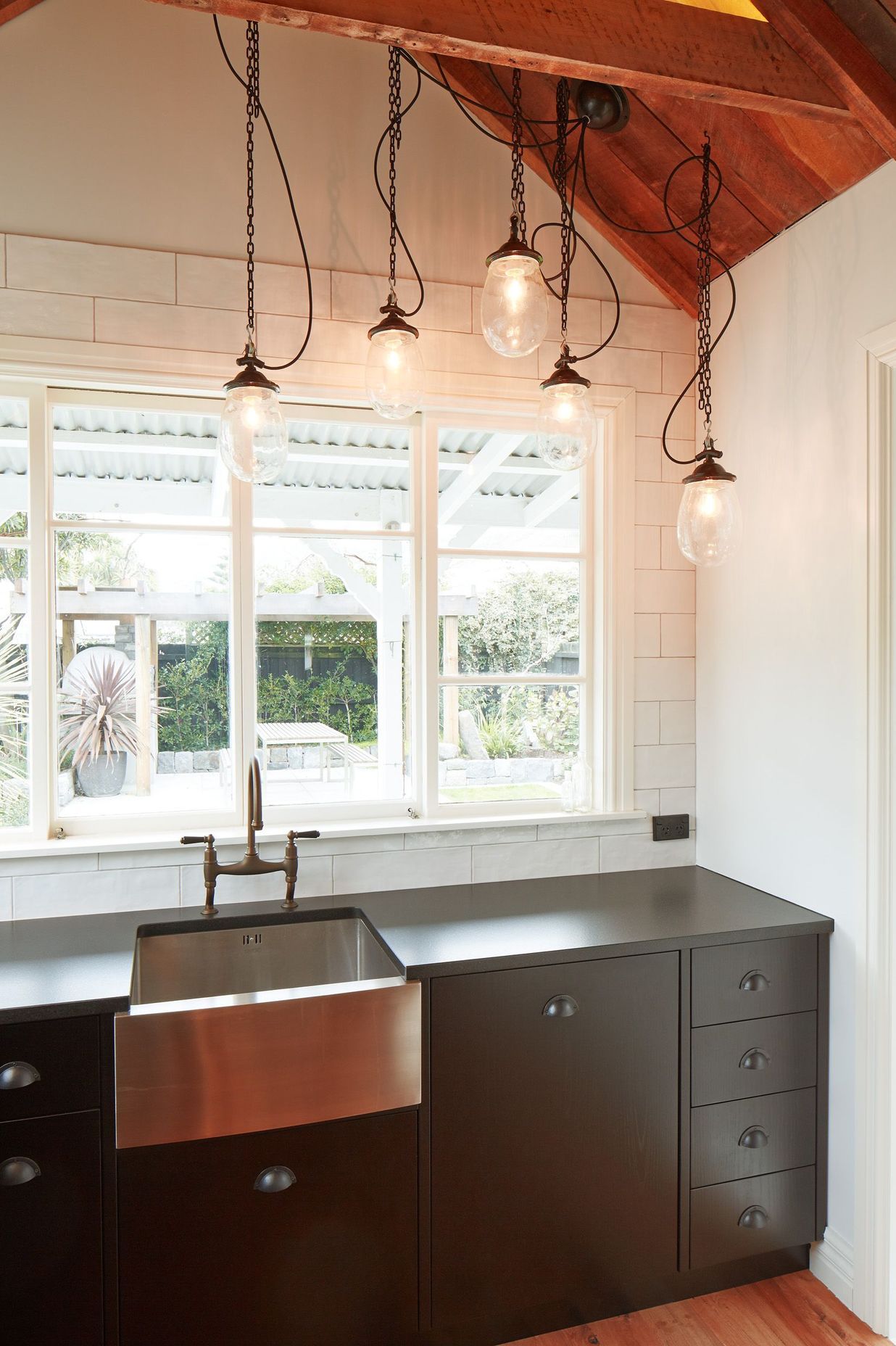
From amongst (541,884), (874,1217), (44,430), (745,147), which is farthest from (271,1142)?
(745,147)

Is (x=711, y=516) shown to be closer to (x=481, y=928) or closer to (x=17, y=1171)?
(x=481, y=928)

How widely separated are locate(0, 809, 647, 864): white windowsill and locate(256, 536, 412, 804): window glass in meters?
0.13

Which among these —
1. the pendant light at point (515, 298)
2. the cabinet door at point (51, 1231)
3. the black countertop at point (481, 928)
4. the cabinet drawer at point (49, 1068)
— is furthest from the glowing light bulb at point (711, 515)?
the cabinet door at point (51, 1231)

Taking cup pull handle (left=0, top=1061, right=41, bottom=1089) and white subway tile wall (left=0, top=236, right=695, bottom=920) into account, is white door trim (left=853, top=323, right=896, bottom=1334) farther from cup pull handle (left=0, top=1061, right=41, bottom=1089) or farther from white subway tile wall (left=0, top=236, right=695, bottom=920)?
cup pull handle (left=0, top=1061, right=41, bottom=1089)

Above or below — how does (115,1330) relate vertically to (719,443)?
below

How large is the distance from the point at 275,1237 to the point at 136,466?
1.85 meters

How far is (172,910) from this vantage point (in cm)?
229

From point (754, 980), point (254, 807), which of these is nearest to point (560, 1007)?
point (754, 980)

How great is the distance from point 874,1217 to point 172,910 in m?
1.83

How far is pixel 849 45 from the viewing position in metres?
1.78

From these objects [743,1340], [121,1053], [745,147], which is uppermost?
[745,147]

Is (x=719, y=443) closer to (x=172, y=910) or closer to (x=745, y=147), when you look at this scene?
(x=745, y=147)

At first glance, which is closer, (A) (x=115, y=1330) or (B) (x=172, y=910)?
(A) (x=115, y=1330)

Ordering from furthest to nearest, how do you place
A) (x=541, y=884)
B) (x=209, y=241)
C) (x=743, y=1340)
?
(x=541, y=884)
(x=209, y=241)
(x=743, y=1340)
